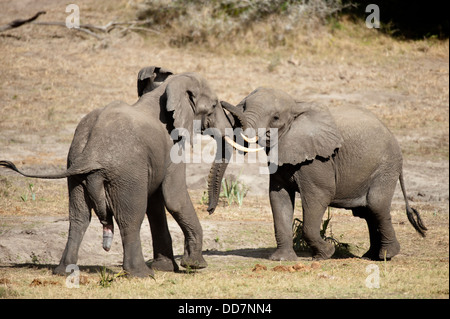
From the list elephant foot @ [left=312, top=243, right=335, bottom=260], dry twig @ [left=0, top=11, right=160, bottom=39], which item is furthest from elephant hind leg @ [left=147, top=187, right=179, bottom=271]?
dry twig @ [left=0, top=11, right=160, bottom=39]

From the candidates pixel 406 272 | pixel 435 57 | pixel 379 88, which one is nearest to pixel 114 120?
pixel 406 272

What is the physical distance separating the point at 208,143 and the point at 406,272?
8.49 m

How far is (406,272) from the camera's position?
8.13 m

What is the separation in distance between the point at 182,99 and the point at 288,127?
71.2 inches

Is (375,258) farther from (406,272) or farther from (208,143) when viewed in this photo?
(208,143)

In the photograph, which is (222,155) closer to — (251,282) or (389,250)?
(251,282)

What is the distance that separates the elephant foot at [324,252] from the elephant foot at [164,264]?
181 cm

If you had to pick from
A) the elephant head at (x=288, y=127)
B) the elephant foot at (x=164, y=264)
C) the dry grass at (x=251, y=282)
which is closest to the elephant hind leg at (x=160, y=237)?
the elephant foot at (x=164, y=264)

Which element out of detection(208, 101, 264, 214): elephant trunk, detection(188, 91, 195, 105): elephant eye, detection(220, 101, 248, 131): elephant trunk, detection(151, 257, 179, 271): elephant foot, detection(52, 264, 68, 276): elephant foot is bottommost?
detection(151, 257, 179, 271): elephant foot

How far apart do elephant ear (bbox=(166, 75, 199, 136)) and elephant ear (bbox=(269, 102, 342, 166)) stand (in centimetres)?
139

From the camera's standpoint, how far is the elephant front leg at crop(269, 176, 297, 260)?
30.5 feet

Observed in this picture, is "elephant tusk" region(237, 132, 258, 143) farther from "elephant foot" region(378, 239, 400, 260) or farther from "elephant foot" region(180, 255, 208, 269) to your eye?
"elephant foot" region(378, 239, 400, 260)

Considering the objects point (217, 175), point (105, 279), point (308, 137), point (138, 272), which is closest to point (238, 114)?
point (217, 175)

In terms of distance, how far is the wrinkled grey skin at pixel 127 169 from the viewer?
7.25 m
